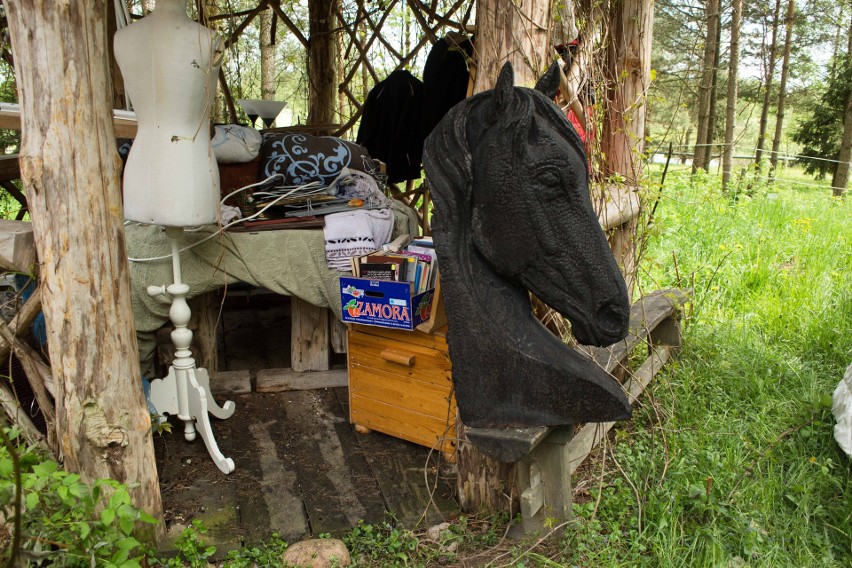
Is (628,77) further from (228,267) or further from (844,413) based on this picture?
(228,267)

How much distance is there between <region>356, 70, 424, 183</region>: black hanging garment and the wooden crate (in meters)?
1.74

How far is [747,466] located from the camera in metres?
2.66

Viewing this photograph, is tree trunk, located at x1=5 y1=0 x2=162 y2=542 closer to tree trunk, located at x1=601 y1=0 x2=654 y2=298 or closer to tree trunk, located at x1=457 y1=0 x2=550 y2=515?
tree trunk, located at x1=457 y1=0 x2=550 y2=515

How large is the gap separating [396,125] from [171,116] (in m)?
2.23

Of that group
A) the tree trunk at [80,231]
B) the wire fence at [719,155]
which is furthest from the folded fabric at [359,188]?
the tree trunk at [80,231]

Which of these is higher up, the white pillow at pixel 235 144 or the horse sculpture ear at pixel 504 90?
the horse sculpture ear at pixel 504 90

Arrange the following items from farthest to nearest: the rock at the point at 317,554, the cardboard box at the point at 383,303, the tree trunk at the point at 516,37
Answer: the cardboard box at the point at 383,303
the rock at the point at 317,554
the tree trunk at the point at 516,37

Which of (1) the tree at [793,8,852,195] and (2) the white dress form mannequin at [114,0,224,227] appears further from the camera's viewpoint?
(1) the tree at [793,8,852,195]

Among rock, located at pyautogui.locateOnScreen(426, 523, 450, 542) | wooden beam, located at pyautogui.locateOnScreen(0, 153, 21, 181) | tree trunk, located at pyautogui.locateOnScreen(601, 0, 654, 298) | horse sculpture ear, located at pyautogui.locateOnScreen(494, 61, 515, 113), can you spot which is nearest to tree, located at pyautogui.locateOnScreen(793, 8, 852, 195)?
tree trunk, located at pyautogui.locateOnScreen(601, 0, 654, 298)

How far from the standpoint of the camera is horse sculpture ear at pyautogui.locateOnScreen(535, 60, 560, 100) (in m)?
1.80

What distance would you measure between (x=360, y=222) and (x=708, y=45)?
641 cm

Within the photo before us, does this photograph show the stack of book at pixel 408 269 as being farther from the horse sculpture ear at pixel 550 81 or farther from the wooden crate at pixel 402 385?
the horse sculpture ear at pixel 550 81

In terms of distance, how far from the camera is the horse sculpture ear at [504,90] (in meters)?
1.62

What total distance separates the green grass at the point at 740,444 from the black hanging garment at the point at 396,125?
1779 mm
